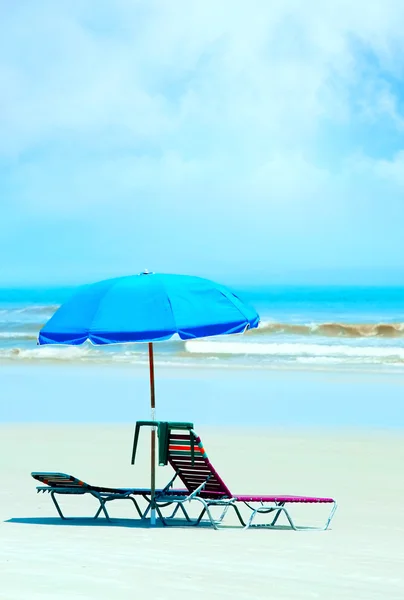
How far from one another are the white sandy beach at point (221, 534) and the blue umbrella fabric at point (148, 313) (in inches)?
54.4

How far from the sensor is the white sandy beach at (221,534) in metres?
5.86

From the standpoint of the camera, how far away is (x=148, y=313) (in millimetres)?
7699

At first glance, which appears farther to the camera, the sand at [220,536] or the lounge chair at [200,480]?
the lounge chair at [200,480]

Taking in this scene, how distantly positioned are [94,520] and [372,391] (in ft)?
40.7

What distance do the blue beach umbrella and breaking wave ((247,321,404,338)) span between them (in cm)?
3634

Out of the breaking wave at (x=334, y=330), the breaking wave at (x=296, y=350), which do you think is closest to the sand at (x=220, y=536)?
the breaking wave at (x=296, y=350)

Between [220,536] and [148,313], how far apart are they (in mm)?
1629

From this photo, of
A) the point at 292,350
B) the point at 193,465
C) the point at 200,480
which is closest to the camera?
the point at 193,465

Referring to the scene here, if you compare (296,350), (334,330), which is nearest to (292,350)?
(296,350)

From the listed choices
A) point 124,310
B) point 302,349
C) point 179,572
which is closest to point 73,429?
point 124,310

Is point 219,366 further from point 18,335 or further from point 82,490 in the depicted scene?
point 18,335

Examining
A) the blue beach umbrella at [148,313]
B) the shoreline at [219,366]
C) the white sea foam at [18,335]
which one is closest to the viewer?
the blue beach umbrella at [148,313]

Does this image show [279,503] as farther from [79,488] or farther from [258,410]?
[258,410]

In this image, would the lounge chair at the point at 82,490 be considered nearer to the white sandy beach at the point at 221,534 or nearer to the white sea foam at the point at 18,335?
the white sandy beach at the point at 221,534
